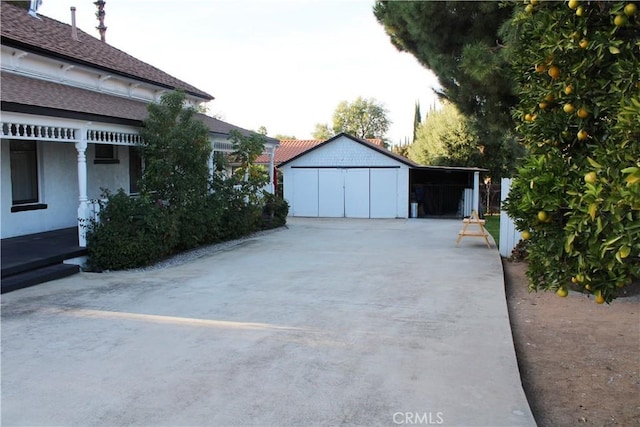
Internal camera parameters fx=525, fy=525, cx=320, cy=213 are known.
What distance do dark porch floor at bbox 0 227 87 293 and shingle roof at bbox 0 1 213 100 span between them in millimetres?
4056

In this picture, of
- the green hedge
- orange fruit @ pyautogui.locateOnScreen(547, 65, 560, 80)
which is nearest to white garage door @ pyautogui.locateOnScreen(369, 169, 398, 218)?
the green hedge

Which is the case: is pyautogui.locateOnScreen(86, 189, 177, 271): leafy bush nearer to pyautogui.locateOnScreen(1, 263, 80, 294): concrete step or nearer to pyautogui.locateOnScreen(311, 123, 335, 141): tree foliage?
pyautogui.locateOnScreen(1, 263, 80, 294): concrete step

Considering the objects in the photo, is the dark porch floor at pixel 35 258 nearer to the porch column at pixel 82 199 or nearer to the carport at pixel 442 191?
the porch column at pixel 82 199

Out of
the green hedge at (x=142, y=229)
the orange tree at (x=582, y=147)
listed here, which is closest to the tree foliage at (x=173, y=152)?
the green hedge at (x=142, y=229)

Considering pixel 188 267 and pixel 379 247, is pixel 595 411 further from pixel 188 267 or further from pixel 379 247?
pixel 379 247

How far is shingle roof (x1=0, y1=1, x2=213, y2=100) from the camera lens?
453 inches

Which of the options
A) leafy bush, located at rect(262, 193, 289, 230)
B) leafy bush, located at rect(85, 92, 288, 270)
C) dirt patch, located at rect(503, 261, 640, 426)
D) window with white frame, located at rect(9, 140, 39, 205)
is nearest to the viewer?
dirt patch, located at rect(503, 261, 640, 426)

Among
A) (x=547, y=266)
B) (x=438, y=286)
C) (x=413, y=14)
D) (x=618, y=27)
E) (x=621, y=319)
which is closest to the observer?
(x=618, y=27)

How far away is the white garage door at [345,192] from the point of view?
2412 cm

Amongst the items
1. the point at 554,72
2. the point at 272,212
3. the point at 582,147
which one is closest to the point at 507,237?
the point at 272,212

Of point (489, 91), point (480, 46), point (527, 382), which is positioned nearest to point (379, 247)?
point (489, 91)

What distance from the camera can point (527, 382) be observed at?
515 cm

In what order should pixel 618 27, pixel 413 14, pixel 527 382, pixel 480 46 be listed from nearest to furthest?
pixel 618 27, pixel 527 382, pixel 480 46, pixel 413 14

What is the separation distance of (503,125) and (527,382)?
8.90 meters
